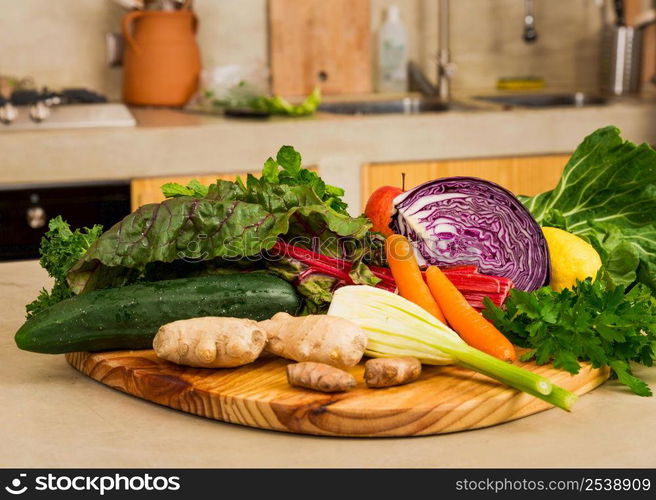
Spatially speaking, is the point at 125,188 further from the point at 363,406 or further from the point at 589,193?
the point at 363,406

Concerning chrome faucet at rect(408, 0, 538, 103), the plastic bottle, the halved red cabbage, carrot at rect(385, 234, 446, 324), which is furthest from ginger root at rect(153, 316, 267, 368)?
the plastic bottle

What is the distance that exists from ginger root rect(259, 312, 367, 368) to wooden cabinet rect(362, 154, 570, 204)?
1.80m

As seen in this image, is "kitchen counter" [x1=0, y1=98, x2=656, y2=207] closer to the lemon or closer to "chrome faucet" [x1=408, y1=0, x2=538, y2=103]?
"chrome faucet" [x1=408, y1=0, x2=538, y2=103]

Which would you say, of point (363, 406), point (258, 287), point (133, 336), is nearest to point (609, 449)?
point (363, 406)

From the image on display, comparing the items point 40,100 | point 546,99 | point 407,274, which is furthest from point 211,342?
point 546,99

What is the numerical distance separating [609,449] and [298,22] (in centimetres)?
287

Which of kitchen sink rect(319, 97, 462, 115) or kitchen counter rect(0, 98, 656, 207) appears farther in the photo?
kitchen sink rect(319, 97, 462, 115)

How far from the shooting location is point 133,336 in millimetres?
1228

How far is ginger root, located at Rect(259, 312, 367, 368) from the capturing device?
1.12 metres

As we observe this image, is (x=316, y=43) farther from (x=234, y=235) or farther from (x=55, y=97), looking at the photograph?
(x=234, y=235)

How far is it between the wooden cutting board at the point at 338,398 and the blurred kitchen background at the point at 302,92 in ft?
5.38

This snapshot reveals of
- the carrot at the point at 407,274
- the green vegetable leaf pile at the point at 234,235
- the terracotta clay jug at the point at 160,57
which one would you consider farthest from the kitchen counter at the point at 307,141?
the carrot at the point at 407,274

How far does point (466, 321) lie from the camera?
1230 millimetres

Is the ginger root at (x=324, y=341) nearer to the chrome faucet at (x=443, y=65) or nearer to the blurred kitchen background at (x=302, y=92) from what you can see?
the blurred kitchen background at (x=302, y=92)
